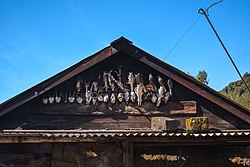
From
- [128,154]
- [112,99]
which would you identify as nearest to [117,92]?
[112,99]

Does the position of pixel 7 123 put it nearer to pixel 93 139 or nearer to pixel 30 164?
pixel 30 164

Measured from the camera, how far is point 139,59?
6.89 metres

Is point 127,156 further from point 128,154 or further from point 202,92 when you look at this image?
point 202,92

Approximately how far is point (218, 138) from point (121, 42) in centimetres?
366

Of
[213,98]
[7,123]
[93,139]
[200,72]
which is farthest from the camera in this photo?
[200,72]

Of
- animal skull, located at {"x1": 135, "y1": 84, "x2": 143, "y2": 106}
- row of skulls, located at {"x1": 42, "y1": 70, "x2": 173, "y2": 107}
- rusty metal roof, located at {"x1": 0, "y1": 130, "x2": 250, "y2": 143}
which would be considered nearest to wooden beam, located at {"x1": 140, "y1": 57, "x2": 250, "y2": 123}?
row of skulls, located at {"x1": 42, "y1": 70, "x2": 173, "y2": 107}

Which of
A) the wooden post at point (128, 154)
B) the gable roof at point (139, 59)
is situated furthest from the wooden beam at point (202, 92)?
the wooden post at point (128, 154)

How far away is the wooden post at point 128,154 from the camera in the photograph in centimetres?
573

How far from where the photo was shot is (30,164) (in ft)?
19.8

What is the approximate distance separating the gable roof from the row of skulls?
337mm

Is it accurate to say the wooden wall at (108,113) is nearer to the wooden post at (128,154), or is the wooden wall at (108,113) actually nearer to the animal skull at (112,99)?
the animal skull at (112,99)

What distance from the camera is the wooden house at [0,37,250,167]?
589cm

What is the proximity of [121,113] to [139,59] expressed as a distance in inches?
63.9

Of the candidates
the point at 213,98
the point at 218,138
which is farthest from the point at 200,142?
the point at 213,98
